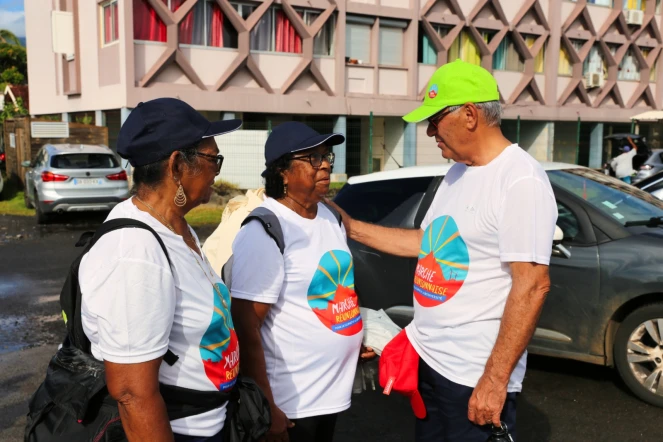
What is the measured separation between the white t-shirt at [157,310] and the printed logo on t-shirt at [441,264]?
872 mm

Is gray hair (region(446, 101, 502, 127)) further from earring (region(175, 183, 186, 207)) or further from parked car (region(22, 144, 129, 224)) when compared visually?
parked car (region(22, 144, 129, 224))

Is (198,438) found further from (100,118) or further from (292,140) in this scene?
(100,118)

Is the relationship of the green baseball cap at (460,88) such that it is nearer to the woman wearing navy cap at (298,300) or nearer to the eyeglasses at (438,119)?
the eyeglasses at (438,119)

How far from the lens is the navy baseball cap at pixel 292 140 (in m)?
2.69

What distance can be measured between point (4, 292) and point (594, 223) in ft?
22.7

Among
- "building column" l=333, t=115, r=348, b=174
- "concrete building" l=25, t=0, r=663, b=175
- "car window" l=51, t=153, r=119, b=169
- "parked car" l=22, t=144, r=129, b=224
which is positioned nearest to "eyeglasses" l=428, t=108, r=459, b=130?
"parked car" l=22, t=144, r=129, b=224

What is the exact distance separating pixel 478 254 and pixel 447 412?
0.65 meters

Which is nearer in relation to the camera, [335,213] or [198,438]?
[198,438]

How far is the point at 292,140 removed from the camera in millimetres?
2721

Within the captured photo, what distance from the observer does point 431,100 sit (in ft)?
8.41

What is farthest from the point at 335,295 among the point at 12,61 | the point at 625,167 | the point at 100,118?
the point at 12,61

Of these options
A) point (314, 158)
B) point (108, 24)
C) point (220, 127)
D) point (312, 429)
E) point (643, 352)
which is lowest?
point (643, 352)

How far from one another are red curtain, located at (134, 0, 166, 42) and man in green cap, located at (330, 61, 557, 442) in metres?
17.8

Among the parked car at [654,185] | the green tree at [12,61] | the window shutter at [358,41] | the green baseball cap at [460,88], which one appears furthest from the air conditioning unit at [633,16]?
the green tree at [12,61]
